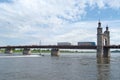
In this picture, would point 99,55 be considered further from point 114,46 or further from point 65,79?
point 65,79

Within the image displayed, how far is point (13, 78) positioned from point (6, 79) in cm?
201

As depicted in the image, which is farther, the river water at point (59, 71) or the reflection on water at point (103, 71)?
the reflection on water at point (103, 71)

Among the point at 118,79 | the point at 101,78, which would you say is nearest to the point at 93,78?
the point at 101,78

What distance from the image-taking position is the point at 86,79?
173ft

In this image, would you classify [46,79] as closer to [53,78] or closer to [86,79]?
[53,78]

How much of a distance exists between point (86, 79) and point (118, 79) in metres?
6.38

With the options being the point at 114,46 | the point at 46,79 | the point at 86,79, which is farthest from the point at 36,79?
the point at 114,46

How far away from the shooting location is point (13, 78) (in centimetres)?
5328

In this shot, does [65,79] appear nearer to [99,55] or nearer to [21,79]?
[21,79]

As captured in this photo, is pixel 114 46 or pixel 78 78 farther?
pixel 114 46

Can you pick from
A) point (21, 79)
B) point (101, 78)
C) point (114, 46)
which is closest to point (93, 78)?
point (101, 78)

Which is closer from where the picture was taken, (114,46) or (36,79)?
(36,79)

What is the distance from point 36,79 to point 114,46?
476 ft

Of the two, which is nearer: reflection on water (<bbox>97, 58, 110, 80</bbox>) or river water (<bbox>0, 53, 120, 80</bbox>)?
river water (<bbox>0, 53, 120, 80</bbox>)
